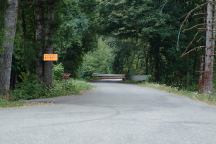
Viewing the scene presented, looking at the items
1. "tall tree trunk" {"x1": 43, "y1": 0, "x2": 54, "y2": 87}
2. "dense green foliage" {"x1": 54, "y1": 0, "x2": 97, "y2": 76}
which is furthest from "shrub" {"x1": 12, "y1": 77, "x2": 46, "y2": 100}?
"dense green foliage" {"x1": 54, "y1": 0, "x2": 97, "y2": 76}

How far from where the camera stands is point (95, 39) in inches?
2051

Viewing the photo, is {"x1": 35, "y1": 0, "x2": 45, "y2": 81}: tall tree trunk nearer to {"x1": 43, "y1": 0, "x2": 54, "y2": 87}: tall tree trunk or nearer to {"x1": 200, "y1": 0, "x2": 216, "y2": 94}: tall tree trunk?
{"x1": 43, "y1": 0, "x2": 54, "y2": 87}: tall tree trunk

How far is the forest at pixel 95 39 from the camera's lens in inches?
954

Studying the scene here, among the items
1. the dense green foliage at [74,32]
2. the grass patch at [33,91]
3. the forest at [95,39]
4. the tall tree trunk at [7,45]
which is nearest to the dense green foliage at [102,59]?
the forest at [95,39]

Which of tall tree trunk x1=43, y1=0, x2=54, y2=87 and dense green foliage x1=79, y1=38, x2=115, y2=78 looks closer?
tall tree trunk x1=43, y1=0, x2=54, y2=87

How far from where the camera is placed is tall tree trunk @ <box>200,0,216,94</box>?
2430cm

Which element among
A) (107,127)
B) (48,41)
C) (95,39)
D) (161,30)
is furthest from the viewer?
(95,39)

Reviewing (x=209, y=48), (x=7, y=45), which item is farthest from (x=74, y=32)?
(x=7, y=45)

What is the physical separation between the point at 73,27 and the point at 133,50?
2632 centimetres

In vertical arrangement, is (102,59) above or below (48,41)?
below

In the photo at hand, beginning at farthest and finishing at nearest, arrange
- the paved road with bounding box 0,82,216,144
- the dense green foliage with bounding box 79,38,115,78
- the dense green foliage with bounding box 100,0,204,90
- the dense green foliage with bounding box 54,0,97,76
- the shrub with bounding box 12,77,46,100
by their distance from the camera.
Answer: the dense green foliage with bounding box 79,38,115,78 < the dense green foliage with bounding box 100,0,204,90 < the dense green foliage with bounding box 54,0,97,76 < the shrub with bounding box 12,77,46,100 < the paved road with bounding box 0,82,216,144

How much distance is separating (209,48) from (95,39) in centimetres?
2834

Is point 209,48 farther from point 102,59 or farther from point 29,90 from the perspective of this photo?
point 102,59

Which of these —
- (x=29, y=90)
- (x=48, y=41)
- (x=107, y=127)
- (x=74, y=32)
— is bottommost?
(x=107, y=127)
